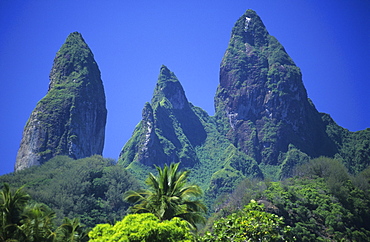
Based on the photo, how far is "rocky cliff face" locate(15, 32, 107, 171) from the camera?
154875mm

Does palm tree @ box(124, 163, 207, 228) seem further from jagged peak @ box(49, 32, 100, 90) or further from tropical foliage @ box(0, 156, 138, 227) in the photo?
jagged peak @ box(49, 32, 100, 90)

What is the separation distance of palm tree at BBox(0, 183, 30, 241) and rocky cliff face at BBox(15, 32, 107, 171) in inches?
5104

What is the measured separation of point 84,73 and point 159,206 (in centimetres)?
16416

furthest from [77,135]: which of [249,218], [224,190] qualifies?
[249,218]

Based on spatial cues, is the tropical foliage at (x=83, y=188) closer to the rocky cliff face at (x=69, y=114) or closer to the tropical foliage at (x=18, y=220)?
the rocky cliff face at (x=69, y=114)

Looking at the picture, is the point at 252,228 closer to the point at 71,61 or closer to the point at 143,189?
the point at 143,189

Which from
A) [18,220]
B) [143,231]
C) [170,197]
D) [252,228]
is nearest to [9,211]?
[18,220]

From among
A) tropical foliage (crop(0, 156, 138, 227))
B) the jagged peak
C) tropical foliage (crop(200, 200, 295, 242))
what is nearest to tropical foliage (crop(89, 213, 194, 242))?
tropical foliage (crop(200, 200, 295, 242))

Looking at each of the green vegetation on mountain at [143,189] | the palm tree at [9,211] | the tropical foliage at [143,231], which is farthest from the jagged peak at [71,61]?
the tropical foliage at [143,231]

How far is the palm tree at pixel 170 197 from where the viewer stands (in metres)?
24.6

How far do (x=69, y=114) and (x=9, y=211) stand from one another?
143438mm

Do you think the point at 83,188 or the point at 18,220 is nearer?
the point at 18,220

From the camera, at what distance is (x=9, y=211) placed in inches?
1012

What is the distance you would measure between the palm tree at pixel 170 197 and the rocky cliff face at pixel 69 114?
133 metres
